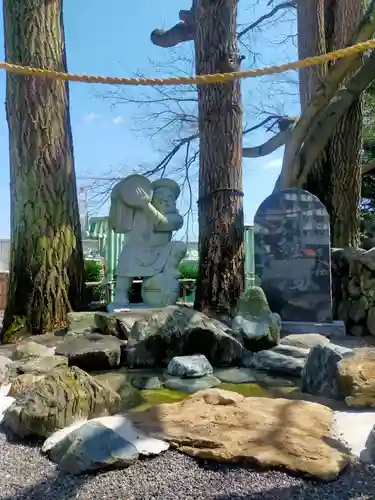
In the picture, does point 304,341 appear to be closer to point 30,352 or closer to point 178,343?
point 178,343

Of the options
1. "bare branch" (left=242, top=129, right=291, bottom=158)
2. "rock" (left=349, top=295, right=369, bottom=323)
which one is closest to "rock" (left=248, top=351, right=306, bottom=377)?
"rock" (left=349, top=295, right=369, bottom=323)

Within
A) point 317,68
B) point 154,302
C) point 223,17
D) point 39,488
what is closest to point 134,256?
point 154,302

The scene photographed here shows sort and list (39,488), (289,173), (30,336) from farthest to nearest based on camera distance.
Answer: (289,173) < (30,336) < (39,488)

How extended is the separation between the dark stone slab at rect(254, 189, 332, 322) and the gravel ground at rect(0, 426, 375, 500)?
3.17 m

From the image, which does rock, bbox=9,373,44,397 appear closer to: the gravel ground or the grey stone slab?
the gravel ground

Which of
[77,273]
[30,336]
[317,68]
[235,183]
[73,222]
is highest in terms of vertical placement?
[317,68]

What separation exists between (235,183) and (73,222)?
176 centimetres

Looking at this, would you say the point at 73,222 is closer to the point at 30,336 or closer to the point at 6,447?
the point at 30,336

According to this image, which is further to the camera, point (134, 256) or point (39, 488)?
point (134, 256)

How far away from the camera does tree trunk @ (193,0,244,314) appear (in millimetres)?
4836

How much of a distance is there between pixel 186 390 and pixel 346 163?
508 centimetres

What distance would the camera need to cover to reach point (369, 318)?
176 inches

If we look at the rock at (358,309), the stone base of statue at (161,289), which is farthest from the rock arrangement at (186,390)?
the rock at (358,309)

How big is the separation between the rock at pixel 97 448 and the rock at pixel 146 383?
0.83 meters
